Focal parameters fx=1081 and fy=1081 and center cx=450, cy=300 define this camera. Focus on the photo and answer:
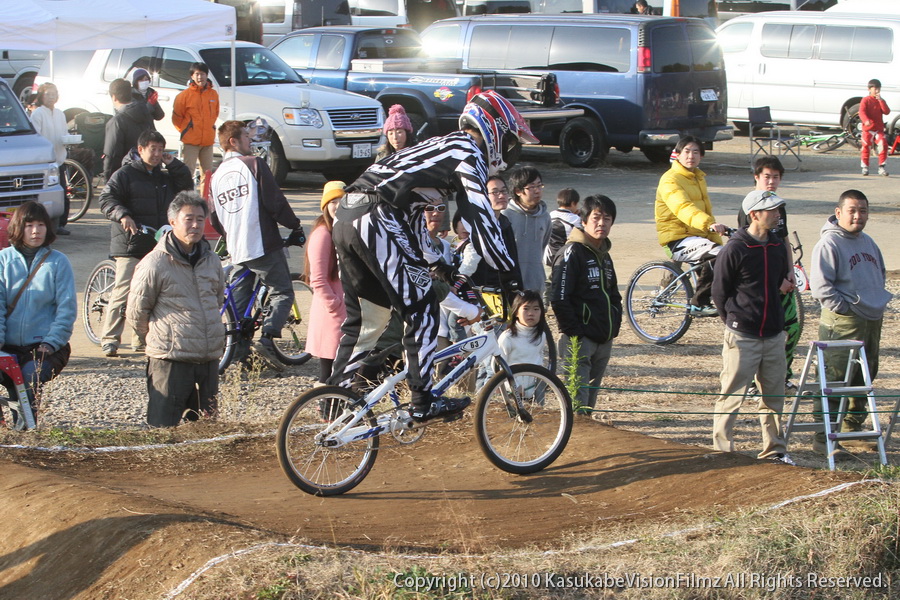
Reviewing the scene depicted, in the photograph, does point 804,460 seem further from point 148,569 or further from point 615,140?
point 615,140

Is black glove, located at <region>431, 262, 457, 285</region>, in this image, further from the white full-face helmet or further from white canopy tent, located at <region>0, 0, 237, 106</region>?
white canopy tent, located at <region>0, 0, 237, 106</region>

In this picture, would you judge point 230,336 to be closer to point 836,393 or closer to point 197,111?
point 836,393

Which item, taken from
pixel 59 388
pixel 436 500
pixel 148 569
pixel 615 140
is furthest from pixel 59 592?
pixel 615 140

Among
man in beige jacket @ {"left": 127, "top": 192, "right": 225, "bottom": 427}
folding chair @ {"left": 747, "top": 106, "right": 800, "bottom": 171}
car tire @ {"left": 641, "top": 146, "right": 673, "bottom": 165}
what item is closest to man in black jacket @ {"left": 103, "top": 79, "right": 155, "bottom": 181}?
man in beige jacket @ {"left": 127, "top": 192, "right": 225, "bottom": 427}

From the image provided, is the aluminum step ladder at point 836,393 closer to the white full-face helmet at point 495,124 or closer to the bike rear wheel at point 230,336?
the white full-face helmet at point 495,124

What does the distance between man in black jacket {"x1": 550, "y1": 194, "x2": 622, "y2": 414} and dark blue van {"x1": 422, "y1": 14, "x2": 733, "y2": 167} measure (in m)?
12.3

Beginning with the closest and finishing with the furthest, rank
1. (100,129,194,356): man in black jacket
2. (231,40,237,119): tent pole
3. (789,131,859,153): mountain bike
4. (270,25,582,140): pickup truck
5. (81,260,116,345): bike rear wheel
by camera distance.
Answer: (100,129,194,356): man in black jacket, (81,260,116,345): bike rear wheel, (231,40,237,119): tent pole, (270,25,582,140): pickup truck, (789,131,859,153): mountain bike

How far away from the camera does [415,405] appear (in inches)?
236

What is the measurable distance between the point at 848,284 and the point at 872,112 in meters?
13.7

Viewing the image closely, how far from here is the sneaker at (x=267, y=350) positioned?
9.23 metres

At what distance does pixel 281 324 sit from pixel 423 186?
3.60 meters

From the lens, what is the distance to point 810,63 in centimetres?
2383

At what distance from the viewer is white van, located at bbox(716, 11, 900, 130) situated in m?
23.0

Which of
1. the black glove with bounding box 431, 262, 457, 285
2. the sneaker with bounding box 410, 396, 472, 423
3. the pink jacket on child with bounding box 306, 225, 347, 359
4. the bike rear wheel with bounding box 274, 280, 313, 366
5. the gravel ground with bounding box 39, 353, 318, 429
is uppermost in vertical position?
the black glove with bounding box 431, 262, 457, 285
